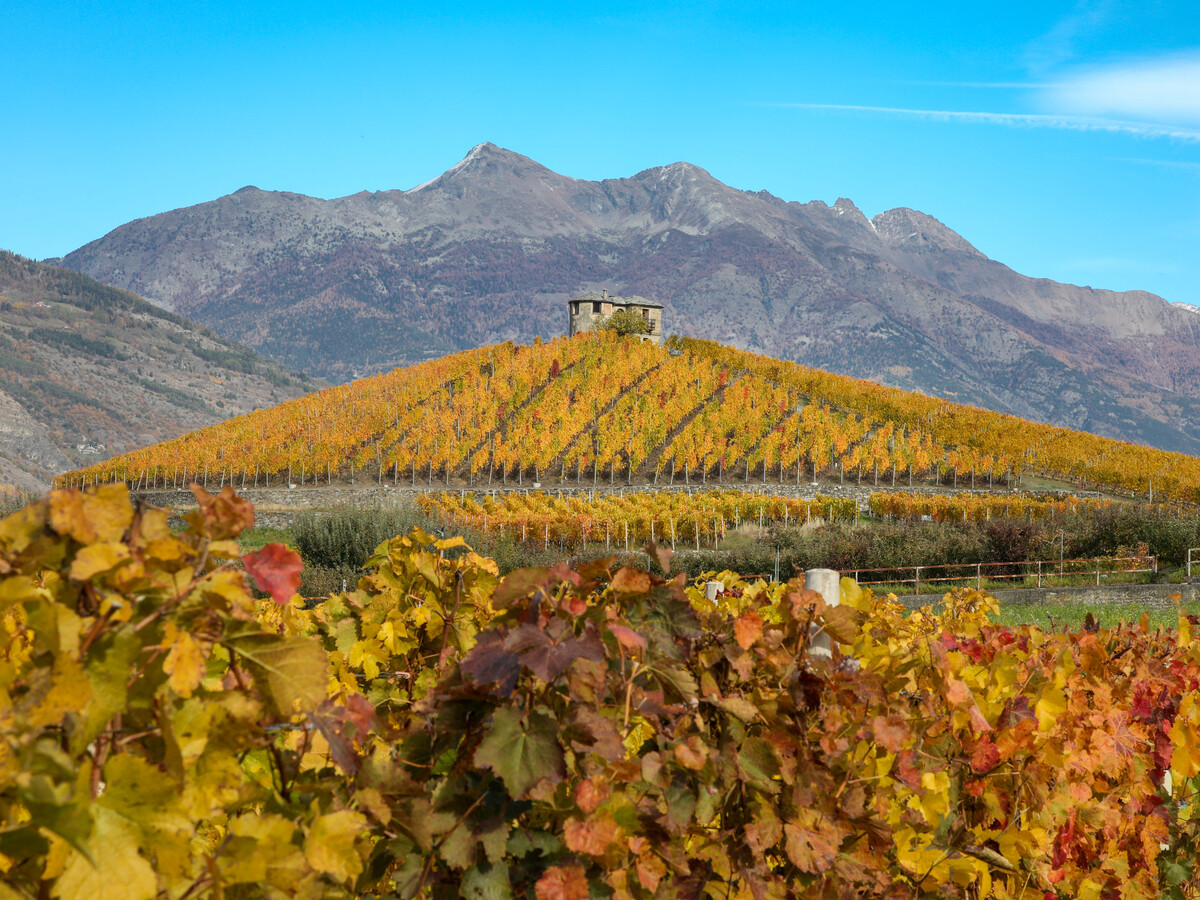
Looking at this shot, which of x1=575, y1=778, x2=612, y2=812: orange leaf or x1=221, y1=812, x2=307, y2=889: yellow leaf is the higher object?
x1=221, y1=812, x2=307, y2=889: yellow leaf

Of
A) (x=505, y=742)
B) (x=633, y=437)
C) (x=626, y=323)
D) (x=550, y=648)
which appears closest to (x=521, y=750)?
(x=505, y=742)

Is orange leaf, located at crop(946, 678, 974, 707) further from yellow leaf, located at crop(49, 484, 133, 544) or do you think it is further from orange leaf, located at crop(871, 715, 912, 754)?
yellow leaf, located at crop(49, 484, 133, 544)

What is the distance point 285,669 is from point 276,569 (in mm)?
110

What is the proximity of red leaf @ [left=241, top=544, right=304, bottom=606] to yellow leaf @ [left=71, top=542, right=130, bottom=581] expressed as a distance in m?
0.14

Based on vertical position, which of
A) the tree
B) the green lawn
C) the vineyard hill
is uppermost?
the tree

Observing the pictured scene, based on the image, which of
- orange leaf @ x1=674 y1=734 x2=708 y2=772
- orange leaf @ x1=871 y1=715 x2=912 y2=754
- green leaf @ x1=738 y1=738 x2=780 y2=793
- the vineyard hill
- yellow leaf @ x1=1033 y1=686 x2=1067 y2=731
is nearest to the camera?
orange leaf @ x1=674 y1=734 x2=708 y2=772

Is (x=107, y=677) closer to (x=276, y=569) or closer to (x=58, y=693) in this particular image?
(x=58, y=693)

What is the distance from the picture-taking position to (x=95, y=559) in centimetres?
71

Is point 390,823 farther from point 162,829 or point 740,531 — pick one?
point 740,531

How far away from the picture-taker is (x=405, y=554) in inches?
81.5

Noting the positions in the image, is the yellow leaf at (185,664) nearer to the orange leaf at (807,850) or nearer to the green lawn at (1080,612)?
the orange leaf at (807,850)

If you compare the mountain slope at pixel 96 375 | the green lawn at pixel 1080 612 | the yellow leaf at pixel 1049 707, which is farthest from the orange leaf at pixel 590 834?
the mountain slope at pixel 96 375

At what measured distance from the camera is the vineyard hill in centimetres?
3167

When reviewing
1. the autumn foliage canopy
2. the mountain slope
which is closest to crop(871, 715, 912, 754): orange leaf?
the autumn foliage canopy
